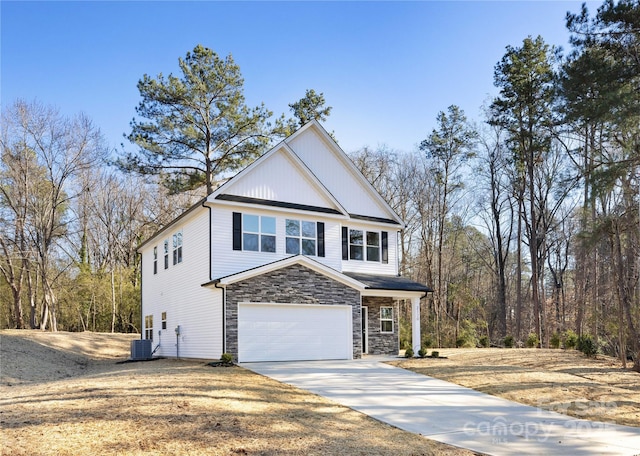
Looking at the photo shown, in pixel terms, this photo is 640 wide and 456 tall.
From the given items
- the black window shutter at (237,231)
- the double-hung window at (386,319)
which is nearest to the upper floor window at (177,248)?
the black window shutter at (237,231)

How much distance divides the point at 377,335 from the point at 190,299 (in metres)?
7.43

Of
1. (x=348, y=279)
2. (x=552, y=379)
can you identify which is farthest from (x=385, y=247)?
(x=552, y=379)

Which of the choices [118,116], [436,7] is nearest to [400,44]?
[436,7]

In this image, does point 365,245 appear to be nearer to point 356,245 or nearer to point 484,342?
point 356,245

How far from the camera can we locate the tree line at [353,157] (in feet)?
88.5

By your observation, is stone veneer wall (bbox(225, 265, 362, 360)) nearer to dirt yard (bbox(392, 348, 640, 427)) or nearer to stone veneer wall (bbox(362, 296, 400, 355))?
stone veneer wall (bbox(362, 296, 400, 355))

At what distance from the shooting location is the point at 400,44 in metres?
18.4

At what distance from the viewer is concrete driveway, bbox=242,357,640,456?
8.37 m

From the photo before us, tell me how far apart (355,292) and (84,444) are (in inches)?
518

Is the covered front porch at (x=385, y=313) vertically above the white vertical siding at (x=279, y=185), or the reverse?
the white vertical siding at (x=279, y=185)

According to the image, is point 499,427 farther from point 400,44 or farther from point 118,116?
point 118,116

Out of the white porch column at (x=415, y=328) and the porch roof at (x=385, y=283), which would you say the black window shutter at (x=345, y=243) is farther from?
the white porch column at (x=415, y=328)

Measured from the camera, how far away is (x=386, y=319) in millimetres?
21547

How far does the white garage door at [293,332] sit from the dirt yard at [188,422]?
13.8ft
